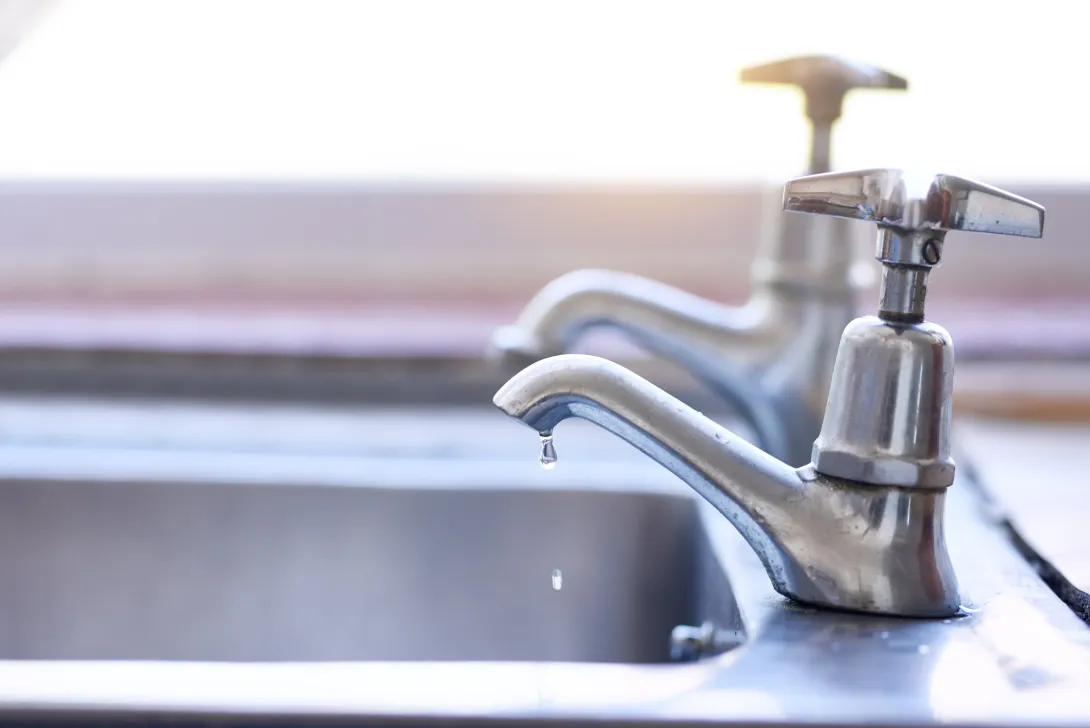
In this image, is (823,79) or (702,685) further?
→ (823,79)

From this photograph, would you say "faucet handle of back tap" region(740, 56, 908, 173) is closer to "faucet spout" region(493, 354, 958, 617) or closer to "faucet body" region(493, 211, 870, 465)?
"faucet body" region(493, 211, 870, 465)

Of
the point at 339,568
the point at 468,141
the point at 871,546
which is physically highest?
the point at 468,141

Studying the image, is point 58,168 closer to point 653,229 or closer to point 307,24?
point 307,24

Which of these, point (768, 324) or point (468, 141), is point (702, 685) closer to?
point (768, 324)

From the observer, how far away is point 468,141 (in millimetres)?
1144

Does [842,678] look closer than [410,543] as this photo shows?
Yes

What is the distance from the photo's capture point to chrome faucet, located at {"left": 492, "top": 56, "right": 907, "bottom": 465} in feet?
2.20

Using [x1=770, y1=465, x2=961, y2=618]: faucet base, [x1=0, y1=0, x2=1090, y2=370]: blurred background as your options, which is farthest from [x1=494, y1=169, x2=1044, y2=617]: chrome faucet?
[x1=0, y1=0, x2=1090, y2=370]: blurred background

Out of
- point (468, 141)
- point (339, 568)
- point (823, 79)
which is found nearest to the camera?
point (823, 79)

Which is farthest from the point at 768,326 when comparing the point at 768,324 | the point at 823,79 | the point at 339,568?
the point at 339,568

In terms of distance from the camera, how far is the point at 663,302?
679 millimetres

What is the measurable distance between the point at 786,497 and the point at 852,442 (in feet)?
0.11

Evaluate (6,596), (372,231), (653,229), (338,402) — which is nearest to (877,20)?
(653,229)

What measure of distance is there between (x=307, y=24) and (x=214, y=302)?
0.29 m
